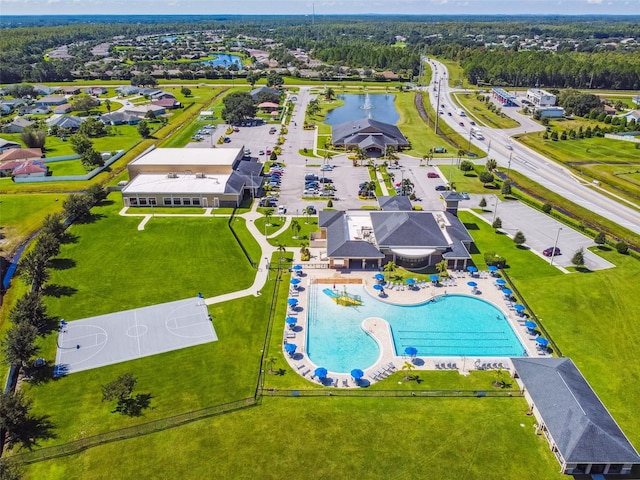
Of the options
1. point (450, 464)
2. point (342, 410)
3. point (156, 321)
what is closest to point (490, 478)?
point (450, 464)

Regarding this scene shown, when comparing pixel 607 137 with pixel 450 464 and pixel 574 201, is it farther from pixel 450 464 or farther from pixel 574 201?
pixel 450 464

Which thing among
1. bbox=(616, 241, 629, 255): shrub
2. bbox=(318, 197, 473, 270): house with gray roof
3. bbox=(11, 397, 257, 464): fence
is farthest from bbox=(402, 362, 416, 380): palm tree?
bbox=(616, 241, 629, 255): shrub

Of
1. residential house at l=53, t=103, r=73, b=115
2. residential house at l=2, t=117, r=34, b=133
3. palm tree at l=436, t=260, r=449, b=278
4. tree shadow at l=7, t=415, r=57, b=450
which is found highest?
residential house at l=53, t=103, r=73, b=115

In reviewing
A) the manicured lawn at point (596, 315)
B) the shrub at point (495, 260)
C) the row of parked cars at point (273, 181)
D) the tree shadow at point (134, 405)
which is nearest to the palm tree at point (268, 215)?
the row of parked cars at point (273, 181)

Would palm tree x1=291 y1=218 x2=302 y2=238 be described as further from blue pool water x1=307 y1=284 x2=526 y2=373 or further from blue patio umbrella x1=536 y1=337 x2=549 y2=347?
blue patio umbrella x1=536 y1=337 x2=549 y2=347

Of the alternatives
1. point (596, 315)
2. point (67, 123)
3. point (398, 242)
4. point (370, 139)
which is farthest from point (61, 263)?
point (67, 123)

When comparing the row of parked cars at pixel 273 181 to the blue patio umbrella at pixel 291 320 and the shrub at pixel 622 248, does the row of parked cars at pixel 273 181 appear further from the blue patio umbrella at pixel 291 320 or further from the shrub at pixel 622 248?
the shrub at pixel 622 248

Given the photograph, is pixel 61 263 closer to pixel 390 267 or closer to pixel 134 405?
pixel 134 405

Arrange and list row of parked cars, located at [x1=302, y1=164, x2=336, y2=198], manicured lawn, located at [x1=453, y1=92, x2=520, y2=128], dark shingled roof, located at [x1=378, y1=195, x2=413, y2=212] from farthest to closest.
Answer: manicured lawn, located at [x1=453, y1=92, x2=520, y2=128] < row of parked cars, located at [x1=302, y1=164, x2=336, y2=198] < dark shingled roof, located at [x1=378, y1=195, x2=413, y2=212]

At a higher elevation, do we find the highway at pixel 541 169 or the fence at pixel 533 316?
the highway at pixel 541 169
